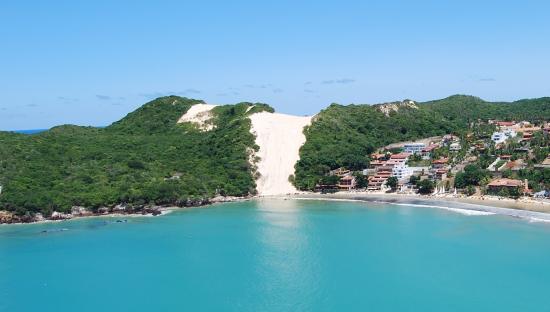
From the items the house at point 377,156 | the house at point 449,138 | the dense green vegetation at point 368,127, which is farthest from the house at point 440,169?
the house at point 449,138

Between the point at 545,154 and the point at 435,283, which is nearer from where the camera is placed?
the point at 435,283

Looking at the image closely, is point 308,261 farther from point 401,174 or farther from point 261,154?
point 261,154

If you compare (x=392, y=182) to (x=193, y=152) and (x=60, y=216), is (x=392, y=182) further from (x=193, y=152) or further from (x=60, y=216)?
(x=60, y=216)

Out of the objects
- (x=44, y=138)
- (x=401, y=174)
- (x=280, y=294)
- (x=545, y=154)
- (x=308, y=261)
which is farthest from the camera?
(x=44, y=138)

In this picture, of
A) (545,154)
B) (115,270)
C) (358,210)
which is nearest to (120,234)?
(115,270)

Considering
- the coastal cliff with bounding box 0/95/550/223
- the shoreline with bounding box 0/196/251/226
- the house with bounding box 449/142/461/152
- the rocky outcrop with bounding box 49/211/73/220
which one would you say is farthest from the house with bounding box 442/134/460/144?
the rocky outcrop with bounding box 49/211/73/220

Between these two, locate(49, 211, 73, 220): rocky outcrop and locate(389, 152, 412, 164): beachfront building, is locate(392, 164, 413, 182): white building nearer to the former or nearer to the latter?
locate(389, 152, 412, 164): beachfront building
